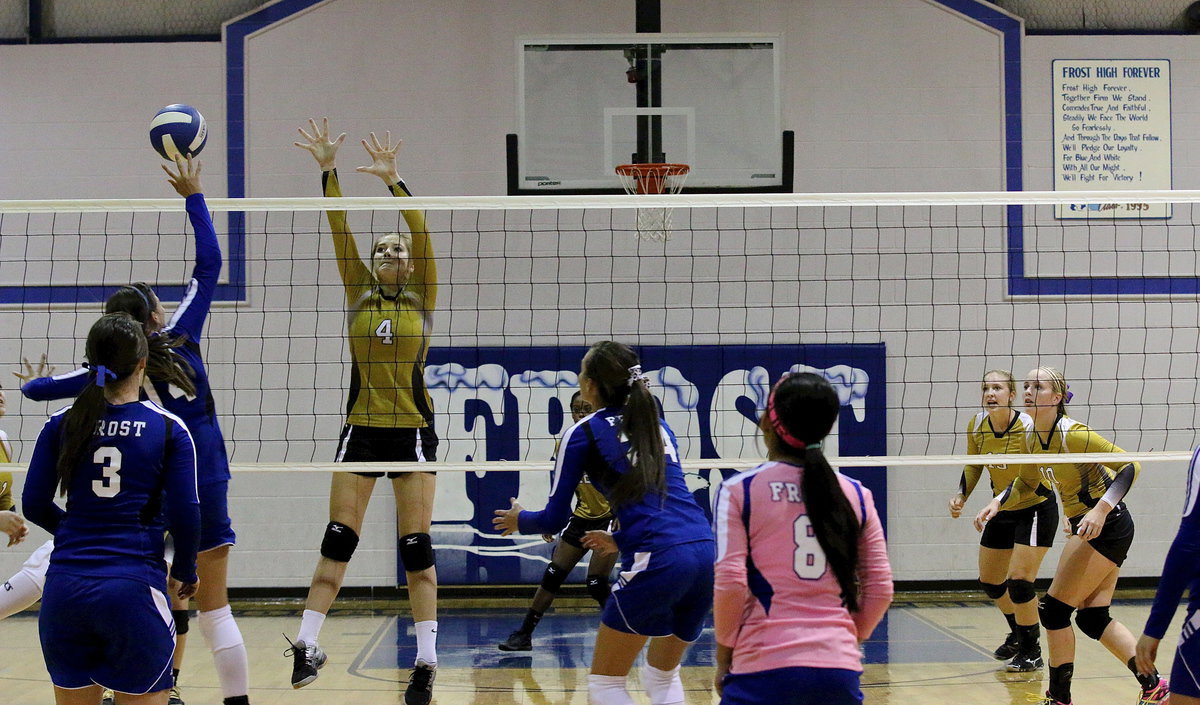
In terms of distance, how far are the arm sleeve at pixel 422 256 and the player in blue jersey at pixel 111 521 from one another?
5.82ft


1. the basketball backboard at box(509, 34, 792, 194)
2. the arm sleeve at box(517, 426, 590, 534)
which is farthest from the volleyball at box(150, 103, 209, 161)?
the basketball backboard at box(509, 34, 792, 194)

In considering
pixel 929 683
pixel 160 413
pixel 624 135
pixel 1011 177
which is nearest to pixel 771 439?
pixel 160 413

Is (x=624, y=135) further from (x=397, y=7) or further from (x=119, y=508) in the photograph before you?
(x=119, y=508)

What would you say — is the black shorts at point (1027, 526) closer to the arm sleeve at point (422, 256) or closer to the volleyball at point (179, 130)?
the arm sleeve at point (422, 256)

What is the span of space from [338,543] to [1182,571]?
310 cm

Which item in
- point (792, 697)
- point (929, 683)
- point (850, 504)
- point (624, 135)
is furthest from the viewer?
point (624, 135)

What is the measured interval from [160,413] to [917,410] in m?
6.63

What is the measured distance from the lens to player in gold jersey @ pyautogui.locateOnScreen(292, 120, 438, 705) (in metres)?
4.60

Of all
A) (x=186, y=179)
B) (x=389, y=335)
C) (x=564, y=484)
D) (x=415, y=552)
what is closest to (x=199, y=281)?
(x=186, y=179)

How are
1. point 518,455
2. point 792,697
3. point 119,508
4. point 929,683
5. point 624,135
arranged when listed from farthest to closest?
point 518,455
point 624,135
point 929,683
point 119,508
point 792,697

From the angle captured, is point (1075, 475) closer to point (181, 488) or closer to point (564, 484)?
point (564, 484)

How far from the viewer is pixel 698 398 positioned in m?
8.50

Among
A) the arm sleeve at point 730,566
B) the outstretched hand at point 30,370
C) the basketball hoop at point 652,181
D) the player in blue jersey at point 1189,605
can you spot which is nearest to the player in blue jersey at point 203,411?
the outstretched hand at point 30,370

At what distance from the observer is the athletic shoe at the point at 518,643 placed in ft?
21.8
